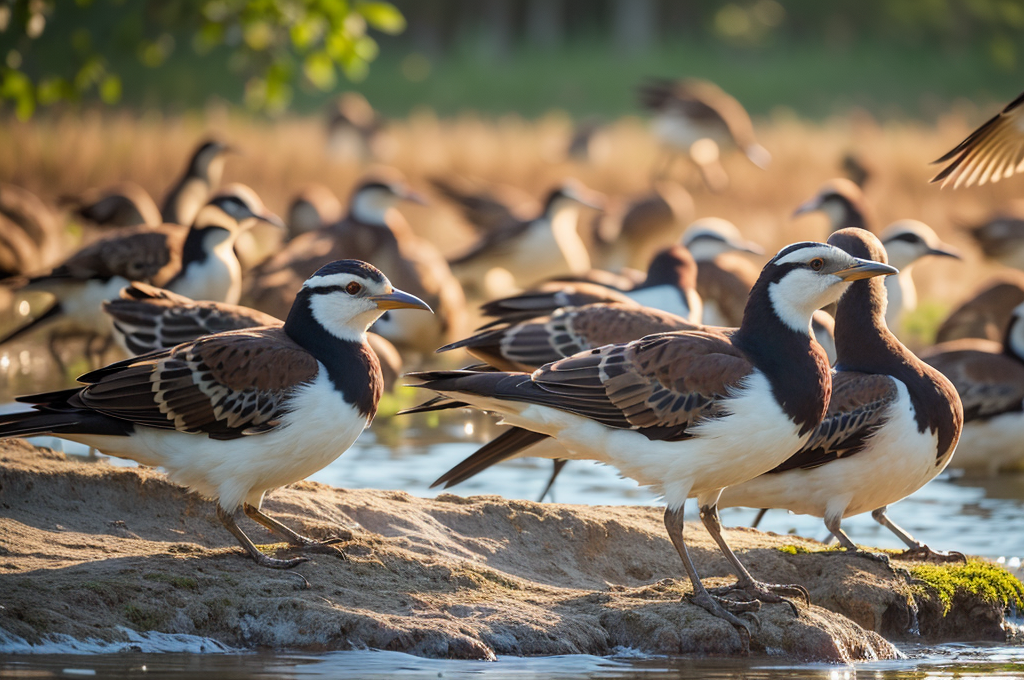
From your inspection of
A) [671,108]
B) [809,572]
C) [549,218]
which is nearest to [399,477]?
[809,572]

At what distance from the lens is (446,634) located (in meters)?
4.91

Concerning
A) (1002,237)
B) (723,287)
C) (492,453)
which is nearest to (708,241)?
(723,287)

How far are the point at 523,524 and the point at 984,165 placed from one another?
12.5 feet

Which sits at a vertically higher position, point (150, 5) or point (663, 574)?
point (150, 5)

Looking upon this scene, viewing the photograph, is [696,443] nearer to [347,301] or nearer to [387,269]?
[347,301]

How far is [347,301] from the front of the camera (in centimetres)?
589

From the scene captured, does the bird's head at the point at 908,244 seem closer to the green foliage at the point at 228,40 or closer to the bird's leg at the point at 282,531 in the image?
the green foliage at the point at 228,40

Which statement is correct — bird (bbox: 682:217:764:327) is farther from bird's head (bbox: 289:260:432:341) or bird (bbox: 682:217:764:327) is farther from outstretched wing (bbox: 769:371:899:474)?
bird's head (bbox: 289:260:432:341)

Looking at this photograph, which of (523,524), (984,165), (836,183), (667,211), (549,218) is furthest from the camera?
(667,211)

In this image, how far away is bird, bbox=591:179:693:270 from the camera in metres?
17.1

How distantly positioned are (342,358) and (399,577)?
1.00 metres

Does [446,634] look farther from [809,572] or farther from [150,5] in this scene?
[150,5]

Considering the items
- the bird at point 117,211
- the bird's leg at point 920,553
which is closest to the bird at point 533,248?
the bird at point 117,211

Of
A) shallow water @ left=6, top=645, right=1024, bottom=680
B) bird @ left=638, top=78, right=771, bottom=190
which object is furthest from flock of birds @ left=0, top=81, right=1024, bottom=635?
bird @ left=638, top=78, right=771, bottom=190
